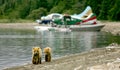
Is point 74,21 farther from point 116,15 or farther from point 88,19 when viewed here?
point 116,15

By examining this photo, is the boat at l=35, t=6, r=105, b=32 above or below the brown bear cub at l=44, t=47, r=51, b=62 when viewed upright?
above

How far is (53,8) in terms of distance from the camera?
10988 cm

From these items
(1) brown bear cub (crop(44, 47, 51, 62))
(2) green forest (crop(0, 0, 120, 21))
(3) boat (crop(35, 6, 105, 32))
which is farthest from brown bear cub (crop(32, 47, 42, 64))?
(2) green forest (crop(0, 0, 120, 21))

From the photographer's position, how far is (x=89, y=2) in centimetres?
9331

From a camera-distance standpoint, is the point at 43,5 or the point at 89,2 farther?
the point at 43,5

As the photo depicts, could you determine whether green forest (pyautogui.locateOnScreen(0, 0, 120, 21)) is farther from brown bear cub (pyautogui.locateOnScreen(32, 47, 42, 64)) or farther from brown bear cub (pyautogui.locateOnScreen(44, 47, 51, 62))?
brown bear cub (pyautogui.locateOnScreen(32, 47, 42, 64))

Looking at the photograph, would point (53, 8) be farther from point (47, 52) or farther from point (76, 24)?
point (47, 52)

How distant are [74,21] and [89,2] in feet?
61.9

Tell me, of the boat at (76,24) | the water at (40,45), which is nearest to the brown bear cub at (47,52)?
the water at (40,45)

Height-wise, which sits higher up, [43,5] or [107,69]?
[43,5]

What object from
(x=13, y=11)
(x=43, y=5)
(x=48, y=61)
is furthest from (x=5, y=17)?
(x=48, y=61)

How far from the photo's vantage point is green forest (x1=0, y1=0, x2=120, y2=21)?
87.1 metres

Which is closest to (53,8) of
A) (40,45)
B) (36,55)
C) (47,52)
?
(40,45)

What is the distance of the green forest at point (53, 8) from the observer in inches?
3428
